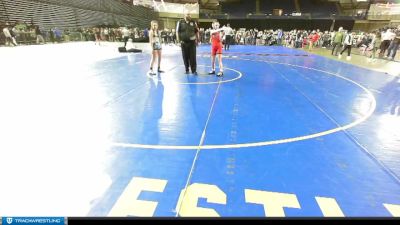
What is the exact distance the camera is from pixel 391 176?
129 inches

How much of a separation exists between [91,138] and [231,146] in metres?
2.19

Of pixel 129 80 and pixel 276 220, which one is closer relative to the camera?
pixel 276 220

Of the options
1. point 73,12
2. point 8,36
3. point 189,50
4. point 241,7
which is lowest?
point 189,50

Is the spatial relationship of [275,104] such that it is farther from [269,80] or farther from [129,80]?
[129,80]

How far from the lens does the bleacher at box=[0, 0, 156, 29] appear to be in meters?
19.6

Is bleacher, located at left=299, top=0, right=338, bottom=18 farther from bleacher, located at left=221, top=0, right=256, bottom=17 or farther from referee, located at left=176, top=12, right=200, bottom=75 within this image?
referee, located at left=176, top=12, right=200, bottom=75

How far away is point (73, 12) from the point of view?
24453 mm

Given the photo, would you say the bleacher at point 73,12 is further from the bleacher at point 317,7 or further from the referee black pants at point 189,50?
the bleacher at point 317,7

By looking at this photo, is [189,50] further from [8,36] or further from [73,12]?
[73,12]

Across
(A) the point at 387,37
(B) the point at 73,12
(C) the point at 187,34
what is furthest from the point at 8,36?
(A) the point at 387,37

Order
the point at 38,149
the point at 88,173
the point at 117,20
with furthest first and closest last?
the point at 117,20 < the point at 38,149 < the point at 88,173

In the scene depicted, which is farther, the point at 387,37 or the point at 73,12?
the point at 73,12

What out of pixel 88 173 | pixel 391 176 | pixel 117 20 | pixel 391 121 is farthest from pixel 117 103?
pixel 117 20

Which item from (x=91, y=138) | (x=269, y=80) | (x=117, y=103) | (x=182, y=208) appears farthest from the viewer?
(x=269, y=80)
